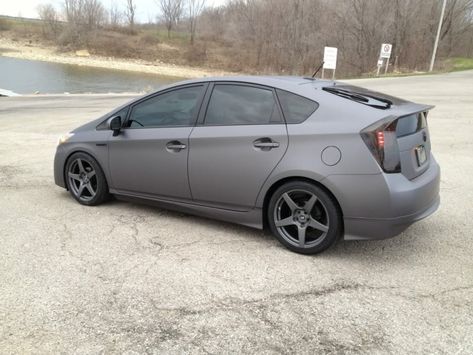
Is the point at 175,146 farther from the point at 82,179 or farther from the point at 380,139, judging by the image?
the point at 380,139

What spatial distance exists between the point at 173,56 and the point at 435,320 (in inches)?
3110

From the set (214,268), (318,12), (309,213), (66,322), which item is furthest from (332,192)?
(318,12)

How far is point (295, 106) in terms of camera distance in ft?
14.2

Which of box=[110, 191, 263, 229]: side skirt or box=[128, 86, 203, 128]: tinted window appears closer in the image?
box=[110, 191, 263, 229]: side skirt

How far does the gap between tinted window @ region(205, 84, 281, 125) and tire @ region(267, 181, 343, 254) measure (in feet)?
2.23

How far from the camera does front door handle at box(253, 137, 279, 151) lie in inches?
168

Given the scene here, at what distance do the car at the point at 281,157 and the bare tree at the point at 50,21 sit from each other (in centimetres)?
9091

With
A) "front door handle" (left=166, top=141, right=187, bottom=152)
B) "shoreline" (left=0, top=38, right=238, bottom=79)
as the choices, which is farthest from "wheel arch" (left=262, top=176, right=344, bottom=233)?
"shoreline" (left=0, top=38, right=238, bottom=79)

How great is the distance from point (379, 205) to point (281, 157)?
0.92m

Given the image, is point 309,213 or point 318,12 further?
point 318,12

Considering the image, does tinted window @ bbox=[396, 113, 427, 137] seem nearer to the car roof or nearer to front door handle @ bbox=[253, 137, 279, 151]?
the car roof

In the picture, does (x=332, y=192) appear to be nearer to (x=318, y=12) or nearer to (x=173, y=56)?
(x=318, y=12)

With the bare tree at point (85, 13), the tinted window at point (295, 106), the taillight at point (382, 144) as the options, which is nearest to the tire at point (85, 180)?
the tinted window at point (295, 106)

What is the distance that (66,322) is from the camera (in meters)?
3.21
